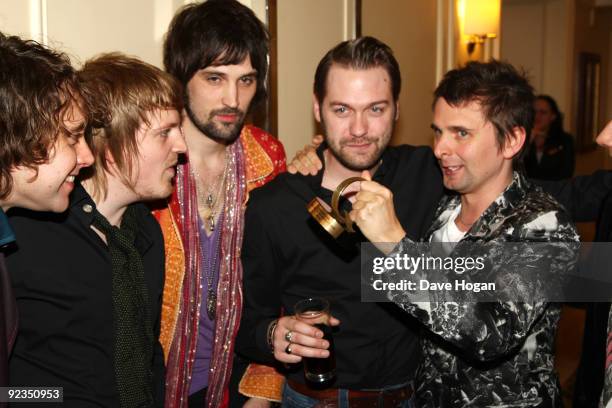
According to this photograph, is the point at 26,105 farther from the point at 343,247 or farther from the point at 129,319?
the point at 343,247

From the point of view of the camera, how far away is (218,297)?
230 centimetres

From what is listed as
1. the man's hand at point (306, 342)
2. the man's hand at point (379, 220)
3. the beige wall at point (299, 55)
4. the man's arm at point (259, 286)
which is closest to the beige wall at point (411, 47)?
the beige wall at point (299, 55)

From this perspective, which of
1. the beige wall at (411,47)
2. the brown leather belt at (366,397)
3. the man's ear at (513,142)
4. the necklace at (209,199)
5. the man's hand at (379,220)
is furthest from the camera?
the beige wall at (411,47)

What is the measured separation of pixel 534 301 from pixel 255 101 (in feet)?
4.71

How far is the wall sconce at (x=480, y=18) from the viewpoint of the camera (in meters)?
5.54

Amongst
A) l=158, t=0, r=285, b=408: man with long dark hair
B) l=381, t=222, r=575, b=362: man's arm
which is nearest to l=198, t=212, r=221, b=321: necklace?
l=158, t=0, r=285, b=408: man with long dark hair

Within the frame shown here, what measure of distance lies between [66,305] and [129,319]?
214mm

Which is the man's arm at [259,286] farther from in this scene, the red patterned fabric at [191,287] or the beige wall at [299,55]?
the beige wall at [299,55]

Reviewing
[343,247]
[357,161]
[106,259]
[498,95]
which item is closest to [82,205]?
[106,259]

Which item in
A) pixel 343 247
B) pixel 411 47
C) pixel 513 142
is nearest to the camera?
pixel 513 142

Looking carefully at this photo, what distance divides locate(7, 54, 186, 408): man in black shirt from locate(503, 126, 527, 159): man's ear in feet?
3.50

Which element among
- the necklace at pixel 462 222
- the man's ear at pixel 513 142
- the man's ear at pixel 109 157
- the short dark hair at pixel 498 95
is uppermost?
the short dark hair at pixel 498 95

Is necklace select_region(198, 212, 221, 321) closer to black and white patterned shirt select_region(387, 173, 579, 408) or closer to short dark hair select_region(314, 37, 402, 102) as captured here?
short dark hair select_region(314, 37, 402, 102)

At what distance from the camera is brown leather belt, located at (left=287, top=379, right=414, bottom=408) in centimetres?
211
